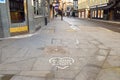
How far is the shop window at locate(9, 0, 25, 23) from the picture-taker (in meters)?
11.7

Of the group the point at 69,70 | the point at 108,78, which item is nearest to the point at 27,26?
the point at 69,70

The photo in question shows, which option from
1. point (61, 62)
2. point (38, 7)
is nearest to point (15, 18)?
point (38, 7)

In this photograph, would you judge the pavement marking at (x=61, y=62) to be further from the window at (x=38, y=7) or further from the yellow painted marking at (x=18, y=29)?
the window at (x=38, y=7)

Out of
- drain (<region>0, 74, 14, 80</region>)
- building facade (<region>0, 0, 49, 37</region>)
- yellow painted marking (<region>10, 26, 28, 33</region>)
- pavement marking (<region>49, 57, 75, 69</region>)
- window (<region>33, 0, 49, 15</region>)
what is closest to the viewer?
drain (<region>0, 74, 14, 80</region>)

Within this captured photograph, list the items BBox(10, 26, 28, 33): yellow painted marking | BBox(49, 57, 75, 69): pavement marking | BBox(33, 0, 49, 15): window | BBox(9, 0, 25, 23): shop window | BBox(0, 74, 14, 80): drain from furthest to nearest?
BBox(33, 0, 49, 15): window
BBox(9, 0, 25, 23): shop window
BBox(10, 26, 28, 33): yellow painted marking
BBox(49, 57, 75, 69): pavement marking
BBox(0, 74, 14, 80): drain

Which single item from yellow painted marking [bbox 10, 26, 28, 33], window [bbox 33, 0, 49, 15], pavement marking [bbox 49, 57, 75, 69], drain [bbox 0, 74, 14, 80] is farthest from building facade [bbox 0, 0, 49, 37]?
drain [bbox 0, 74, 14, 80]

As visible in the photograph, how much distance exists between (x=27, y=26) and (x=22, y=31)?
64 centimetres

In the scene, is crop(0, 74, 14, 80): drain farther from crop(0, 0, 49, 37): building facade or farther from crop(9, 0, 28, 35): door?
crop(9, 0, 28, 35): door

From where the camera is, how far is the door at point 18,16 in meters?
11.6

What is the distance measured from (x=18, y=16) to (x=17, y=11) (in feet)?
1.19

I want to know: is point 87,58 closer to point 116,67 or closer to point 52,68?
point 116,67

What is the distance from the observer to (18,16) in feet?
40.2

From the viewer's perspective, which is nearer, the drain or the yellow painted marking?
the drain

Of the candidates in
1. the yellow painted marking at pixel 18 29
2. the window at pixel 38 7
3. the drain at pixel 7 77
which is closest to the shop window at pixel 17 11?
the yellow painted marking at pixel 18 29
